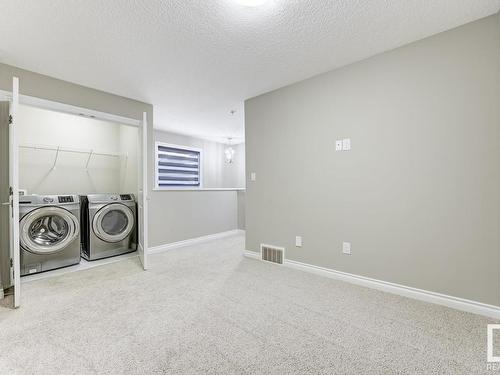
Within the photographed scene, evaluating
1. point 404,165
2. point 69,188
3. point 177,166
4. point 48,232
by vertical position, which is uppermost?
point 177,166

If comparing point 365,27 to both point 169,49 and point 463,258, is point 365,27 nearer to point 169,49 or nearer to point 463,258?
point 169,49

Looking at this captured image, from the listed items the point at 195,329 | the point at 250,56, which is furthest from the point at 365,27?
the point at 195,329

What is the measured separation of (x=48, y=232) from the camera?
10.4 ft

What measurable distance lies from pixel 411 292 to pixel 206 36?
2.99m

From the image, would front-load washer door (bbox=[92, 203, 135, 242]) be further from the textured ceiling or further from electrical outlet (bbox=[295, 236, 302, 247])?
electrical outlet (bbox=[295, 236, 302, 247])

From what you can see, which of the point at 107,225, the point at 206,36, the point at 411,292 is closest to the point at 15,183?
the point at 107,225

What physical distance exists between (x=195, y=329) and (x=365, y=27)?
2.75 metres

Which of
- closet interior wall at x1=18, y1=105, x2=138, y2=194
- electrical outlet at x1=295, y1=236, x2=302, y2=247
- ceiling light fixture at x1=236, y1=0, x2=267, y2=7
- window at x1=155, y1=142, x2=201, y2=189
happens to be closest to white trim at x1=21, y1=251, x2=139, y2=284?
closet interior wall at x1=18, y1=105, x2=138, y2=194

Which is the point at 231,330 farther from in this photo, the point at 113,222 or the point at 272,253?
the point at 113,222

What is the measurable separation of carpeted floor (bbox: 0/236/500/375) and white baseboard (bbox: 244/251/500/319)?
97mm

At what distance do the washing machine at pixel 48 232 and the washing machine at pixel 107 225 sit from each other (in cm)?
19

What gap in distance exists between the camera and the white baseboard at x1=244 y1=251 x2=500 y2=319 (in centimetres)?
191

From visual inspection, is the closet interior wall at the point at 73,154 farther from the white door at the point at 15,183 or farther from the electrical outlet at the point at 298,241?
the electrical outlet at the point at 298,241

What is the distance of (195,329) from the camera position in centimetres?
171
